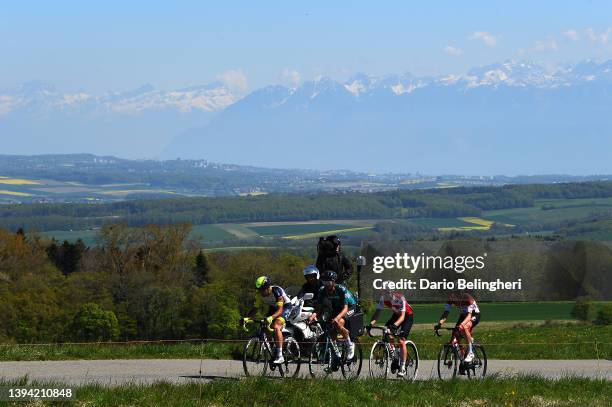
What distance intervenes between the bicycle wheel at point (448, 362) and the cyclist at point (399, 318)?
3.08 ft

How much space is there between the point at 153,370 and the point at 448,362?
244 inches

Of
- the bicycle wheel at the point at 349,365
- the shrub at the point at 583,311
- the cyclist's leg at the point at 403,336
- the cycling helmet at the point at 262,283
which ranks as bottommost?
the shrub at the point at 583,311

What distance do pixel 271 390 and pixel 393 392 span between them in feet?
7.53

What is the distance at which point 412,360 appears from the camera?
849 inches

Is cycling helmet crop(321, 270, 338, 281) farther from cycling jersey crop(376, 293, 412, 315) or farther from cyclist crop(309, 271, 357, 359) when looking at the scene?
cycling jersey crop(376, 293, 412, 315)

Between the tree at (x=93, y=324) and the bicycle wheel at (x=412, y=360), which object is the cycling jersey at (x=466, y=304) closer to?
the bicycle wheel at (x=412, y=360)

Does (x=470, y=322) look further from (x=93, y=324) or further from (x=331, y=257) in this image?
(x=93, y=324)

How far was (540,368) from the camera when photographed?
25.5m

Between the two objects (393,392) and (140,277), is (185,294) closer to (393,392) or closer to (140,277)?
(140,277)

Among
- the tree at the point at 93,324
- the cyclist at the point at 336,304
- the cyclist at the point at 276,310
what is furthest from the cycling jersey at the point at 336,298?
the tree at the point at 93,324

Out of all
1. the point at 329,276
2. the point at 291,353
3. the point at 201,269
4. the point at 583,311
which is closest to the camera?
the point at 291,353

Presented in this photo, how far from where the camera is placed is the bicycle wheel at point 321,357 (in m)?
20.7

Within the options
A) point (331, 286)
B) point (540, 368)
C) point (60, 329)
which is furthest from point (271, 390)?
point (60, 329)

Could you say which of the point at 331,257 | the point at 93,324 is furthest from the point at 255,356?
the point at 93,324
